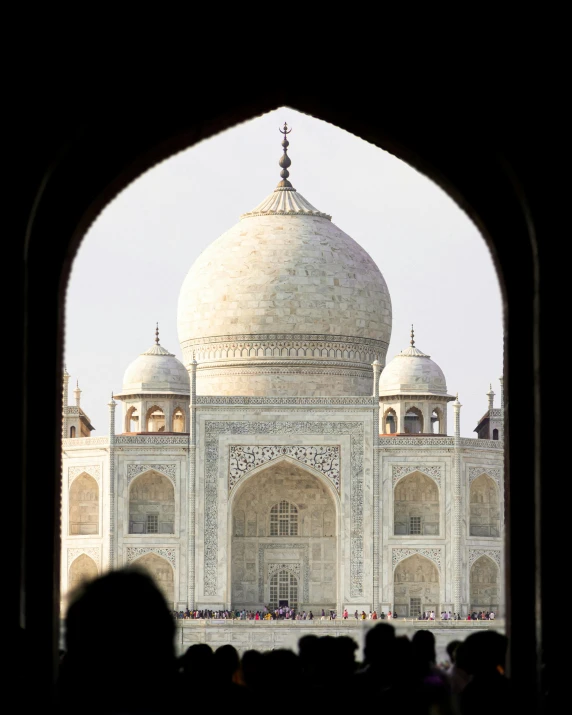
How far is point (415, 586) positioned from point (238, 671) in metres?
23.2

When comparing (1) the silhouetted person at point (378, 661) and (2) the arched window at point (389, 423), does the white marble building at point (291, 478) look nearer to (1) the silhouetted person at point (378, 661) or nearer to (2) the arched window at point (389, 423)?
(2) the arched window at point (389, 423)

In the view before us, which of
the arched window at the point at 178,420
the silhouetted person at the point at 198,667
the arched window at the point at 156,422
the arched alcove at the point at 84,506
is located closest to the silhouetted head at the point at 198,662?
the silhouetted person at the point at 198,667

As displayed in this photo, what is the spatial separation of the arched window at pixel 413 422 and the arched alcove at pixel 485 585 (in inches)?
148

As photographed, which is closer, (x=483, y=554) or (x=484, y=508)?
(x=483, y=554)

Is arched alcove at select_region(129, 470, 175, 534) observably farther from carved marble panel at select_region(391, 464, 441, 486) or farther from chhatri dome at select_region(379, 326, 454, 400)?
chhatri dome at select_region(379, 326, 454, 400)

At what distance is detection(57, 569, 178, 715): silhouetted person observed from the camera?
6.34ft

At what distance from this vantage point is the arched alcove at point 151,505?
27719mm

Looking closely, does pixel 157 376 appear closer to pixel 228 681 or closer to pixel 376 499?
pixel 376 499

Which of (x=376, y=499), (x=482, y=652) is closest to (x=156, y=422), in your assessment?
(x=376, y=499)

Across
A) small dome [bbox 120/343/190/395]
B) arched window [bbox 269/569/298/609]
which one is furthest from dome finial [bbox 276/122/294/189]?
arched window [bbox 269/569/298/609]

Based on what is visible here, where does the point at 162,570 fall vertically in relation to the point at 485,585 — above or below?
above

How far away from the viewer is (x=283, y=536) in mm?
28266
